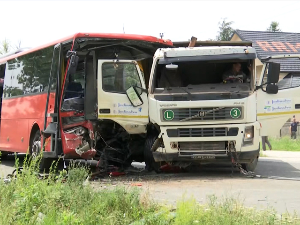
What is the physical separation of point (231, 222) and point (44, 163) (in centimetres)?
851

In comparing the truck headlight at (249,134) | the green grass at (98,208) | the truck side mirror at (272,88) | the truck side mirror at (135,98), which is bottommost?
the green grass at (98,208)

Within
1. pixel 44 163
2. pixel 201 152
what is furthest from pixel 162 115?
pixel 44 163

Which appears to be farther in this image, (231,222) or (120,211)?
(120,211)

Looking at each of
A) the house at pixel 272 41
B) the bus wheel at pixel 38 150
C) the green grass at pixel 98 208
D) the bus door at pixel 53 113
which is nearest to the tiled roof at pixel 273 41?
the house at pixel 272 41

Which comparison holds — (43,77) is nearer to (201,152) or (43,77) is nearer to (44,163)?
(44,163)

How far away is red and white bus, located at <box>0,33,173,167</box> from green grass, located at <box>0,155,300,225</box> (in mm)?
3294

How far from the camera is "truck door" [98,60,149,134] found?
11320mm

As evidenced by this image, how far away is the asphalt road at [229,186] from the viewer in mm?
7938

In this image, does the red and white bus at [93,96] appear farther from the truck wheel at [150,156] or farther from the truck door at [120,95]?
the truck wheel at [150,156]

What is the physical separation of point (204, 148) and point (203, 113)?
0.77 meters

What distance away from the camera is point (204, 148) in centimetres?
1101

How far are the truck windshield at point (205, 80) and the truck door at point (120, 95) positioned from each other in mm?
529

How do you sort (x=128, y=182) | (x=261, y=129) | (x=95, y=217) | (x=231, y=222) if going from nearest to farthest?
1. (x=231, y=222)
2. (x=95, y=217)
3. (x=128, y=182)
4. (x=261, y=129)

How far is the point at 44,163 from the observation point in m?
13.3
